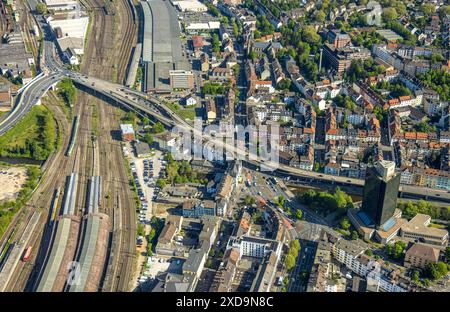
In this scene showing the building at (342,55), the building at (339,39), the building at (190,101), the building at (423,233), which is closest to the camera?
the building at (423,233)

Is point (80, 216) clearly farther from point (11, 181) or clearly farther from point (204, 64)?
point (204, 64)

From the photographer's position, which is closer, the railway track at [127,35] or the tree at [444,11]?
the railway track at [127,35]

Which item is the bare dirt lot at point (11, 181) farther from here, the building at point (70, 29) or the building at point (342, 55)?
the building at point (342, 55)

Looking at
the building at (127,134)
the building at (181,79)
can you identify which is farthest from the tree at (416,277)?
the building at (181,79)

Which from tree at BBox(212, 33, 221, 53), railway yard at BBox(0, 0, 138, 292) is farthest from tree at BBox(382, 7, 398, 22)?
railway yard at BBox(0, 0, 138, 292)

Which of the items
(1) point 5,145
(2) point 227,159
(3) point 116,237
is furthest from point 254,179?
(1) point 5,145

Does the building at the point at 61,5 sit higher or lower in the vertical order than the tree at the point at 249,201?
higher

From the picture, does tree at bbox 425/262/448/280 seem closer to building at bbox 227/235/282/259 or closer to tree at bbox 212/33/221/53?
building at bbox 227/235/282/259
